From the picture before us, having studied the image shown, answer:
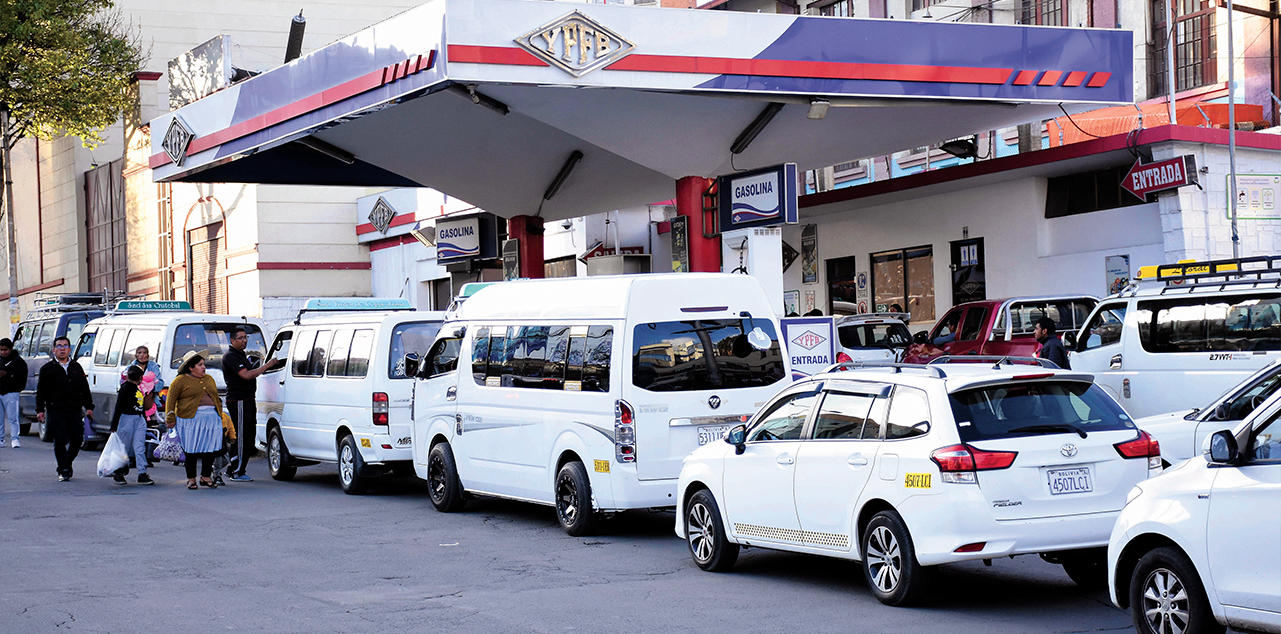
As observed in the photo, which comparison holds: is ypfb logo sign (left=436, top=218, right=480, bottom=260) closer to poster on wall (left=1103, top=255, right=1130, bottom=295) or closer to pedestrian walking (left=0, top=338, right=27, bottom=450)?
pedestrian walking (left=0, top=338, right=27, bottom=450)

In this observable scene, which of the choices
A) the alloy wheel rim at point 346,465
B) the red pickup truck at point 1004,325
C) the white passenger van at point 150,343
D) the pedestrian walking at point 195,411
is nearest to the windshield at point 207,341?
the white passenger van at point 150,343

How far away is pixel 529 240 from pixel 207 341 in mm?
8490

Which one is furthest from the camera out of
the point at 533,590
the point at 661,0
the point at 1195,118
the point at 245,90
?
the point at 661,0

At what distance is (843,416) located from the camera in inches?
366

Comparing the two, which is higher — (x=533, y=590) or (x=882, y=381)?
(x=882, y=381)

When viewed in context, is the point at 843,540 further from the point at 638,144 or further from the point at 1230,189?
the point at 1230,189

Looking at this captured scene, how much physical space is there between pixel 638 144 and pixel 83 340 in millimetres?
11491

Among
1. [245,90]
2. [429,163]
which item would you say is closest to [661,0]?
[429,163]

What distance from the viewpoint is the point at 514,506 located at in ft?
50.5

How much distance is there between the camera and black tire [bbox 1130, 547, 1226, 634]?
22.0ft

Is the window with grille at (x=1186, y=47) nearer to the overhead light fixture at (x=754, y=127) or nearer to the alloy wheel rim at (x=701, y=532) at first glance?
the overhead light fixture at (x=754, y=127)

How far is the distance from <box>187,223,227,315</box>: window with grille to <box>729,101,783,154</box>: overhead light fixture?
24.8m

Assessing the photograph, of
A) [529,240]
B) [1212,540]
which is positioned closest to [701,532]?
[1212,540]

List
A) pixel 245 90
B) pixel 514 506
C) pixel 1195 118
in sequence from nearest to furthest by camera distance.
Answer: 1. pixel 514 506
2. pixel 245 90
3. pixel 1195 118
